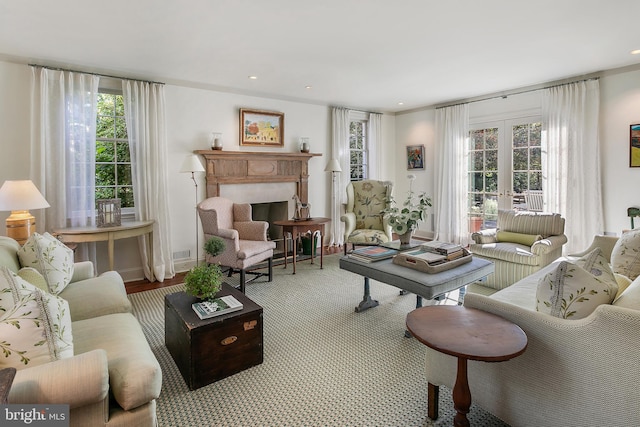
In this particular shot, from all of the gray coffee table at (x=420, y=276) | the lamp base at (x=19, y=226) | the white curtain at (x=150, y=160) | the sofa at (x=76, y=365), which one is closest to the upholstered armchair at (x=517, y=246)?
the gray coffee table at (x=420, y=276)

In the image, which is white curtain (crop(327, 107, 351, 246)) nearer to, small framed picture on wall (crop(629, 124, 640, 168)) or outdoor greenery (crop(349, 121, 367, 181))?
outdoor greenery (crop(349, 121, 367, 181))

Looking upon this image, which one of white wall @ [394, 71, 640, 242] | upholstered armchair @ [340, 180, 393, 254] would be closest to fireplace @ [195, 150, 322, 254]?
upholstered armchair @ [340, 180, 393, 254]

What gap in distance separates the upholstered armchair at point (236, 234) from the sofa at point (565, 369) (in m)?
2.32

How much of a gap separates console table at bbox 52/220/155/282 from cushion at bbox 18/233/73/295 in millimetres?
1220

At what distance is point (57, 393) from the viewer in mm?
1207

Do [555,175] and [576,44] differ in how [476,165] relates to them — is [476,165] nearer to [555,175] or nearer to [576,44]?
[555,175]

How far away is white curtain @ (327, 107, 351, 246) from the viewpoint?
19.5ft

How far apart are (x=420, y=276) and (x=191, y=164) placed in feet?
9.75

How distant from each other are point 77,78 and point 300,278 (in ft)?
10.8

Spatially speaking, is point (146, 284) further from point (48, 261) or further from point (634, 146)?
point (634, 146)

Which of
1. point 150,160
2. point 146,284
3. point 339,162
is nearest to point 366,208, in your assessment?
point 339,162

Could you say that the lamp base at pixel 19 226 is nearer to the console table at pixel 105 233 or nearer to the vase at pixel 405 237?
the console table at pixel 105 233

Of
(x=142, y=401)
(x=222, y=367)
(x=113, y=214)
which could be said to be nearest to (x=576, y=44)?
(x=222, y=367)

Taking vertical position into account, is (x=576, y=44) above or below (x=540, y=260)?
above
